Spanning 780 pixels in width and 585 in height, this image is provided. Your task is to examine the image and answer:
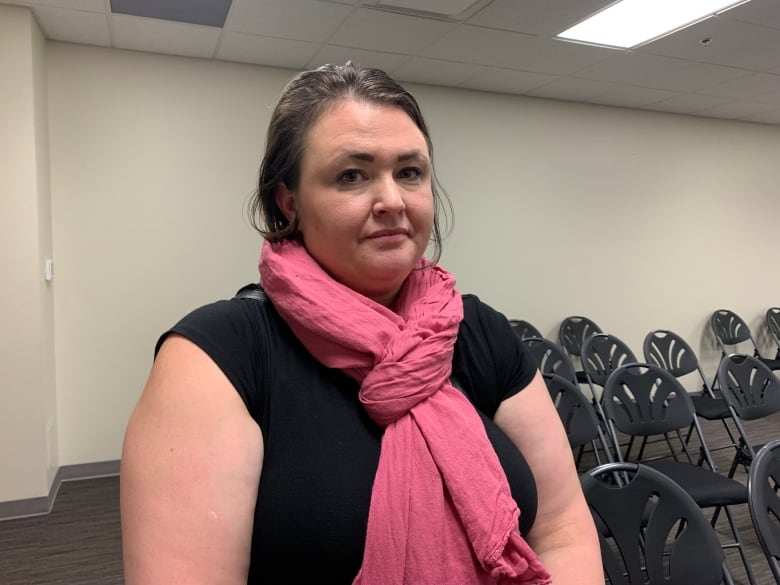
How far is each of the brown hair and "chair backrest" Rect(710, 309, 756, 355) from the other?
6.02 m

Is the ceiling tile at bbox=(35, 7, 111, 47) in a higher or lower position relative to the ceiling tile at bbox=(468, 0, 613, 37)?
lower

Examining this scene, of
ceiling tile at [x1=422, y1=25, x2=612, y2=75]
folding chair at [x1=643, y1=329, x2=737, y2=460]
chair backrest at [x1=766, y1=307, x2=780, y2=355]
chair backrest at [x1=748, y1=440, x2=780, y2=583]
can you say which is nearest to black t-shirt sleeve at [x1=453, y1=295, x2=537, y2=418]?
chair backrest at [x1=748, y1=440, x2=780, y2=583]

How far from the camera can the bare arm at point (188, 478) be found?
2.26 ft

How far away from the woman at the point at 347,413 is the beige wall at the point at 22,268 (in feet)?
9.78

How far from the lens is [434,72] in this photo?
4434 mm

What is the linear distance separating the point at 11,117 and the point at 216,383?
133 inches

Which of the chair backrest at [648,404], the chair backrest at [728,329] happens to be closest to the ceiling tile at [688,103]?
the chair backrest at [728,329]

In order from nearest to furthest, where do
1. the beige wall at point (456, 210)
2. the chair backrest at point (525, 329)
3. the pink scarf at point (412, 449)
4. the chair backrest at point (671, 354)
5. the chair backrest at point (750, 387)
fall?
the pink scarf at point (412, 449)
the chair backrest at point (750, 387)
the beige wall at point (456, 210)
the chair backrest at point (671, 354)
the chair backrest at point (525, 329)

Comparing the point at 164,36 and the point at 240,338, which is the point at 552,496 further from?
the point at 164,36

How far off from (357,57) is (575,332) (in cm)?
304

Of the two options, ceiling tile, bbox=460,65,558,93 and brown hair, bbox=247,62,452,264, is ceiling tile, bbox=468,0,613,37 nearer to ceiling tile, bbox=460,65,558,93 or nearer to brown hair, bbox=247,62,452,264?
ceiling tile, bbox=460,65,558,93

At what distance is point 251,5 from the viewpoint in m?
3.21

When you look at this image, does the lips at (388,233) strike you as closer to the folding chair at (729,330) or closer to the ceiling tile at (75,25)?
the ceiling tile at (75,25)

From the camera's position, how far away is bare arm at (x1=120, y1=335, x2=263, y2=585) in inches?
27.2
